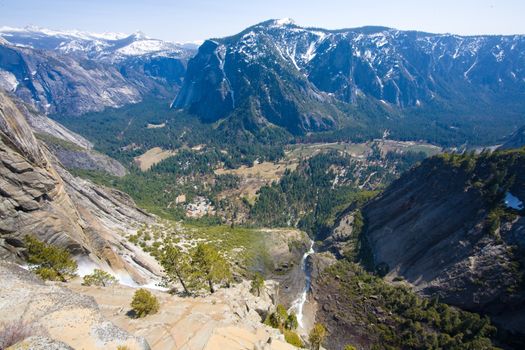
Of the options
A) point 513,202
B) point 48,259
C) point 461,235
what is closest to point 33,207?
point 48,259

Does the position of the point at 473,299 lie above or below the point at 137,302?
A: below

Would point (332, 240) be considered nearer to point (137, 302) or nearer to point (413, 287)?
point (413, 287)

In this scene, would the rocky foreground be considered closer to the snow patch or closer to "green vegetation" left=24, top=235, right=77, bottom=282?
"green vegetation" left=24, top=235, right=77, bottom=282

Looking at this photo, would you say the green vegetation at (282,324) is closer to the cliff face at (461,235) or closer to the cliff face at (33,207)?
the cliff face at (33,207)

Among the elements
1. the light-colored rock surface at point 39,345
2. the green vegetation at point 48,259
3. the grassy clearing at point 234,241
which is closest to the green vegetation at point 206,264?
the green vegetation at point 48,259

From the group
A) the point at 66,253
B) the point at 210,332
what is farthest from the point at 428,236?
the point at 66,253

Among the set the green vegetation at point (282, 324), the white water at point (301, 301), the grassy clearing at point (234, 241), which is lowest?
the white water at point (301, 301)

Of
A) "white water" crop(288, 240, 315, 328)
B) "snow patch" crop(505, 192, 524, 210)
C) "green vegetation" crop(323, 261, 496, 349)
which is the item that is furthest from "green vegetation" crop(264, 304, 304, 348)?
"snow patch" crop(505, 192, 524, 210)
